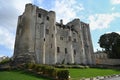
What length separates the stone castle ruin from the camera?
122ft

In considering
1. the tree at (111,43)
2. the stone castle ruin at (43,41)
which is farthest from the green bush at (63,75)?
the tree at (111,43)

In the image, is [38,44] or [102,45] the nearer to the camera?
[38,44]

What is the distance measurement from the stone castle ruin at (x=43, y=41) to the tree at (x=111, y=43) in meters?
12.9

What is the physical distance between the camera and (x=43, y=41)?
3928 cm

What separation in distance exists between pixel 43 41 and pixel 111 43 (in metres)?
30.1

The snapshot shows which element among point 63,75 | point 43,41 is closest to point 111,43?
point 43,41

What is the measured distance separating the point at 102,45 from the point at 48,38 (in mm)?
27996

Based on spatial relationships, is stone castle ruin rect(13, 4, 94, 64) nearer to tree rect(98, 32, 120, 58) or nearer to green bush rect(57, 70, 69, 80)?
tree rect(98, 32, 120, 58)

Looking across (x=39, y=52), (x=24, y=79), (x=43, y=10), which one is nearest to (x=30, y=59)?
(x=39, y=52)

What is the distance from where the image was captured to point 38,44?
38.3 m

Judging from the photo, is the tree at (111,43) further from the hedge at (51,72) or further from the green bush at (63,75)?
the green bush at (63,75)

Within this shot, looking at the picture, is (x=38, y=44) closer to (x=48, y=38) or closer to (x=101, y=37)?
(x=48, y=38)

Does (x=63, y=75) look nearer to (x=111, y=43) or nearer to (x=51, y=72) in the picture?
(x=51, y=72)

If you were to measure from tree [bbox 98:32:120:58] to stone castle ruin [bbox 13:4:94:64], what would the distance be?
12905mm
